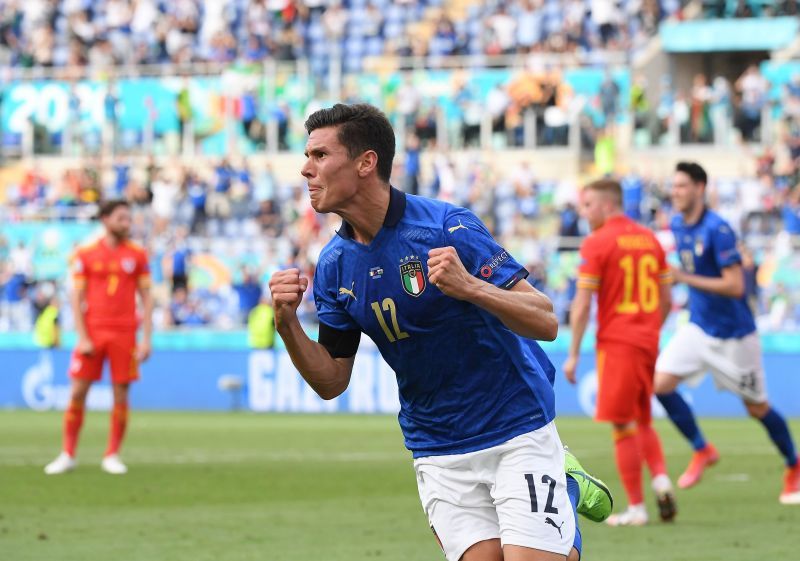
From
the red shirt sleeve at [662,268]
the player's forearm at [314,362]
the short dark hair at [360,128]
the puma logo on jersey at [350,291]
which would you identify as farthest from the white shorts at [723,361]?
the short dark hair at [360,128]

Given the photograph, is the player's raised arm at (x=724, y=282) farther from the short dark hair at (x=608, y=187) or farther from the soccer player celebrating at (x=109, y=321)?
the soccer player celebrating at (x=109, y=321)

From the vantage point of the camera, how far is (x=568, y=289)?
26.2m

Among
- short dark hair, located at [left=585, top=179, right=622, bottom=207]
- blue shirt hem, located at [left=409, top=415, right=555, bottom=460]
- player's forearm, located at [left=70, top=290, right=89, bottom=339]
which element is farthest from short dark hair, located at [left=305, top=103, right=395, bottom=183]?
player's forearm, located at [left=70, top=290, right=89, bottom=339]

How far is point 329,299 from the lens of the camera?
20.2 feet

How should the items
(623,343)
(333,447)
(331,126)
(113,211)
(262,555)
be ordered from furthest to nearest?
(333,447) < (113,211) < (623,343) < (262,555) < (331,126)

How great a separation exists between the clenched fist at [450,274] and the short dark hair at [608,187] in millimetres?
5965

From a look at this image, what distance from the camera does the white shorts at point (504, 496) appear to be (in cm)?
580

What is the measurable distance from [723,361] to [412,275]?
7.61 m

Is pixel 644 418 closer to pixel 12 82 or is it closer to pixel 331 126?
pixel 331 126

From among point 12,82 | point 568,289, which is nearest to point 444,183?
point 568,289

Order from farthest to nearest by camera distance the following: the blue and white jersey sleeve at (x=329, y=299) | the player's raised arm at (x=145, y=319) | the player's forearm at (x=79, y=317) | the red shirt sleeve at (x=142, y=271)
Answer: the red shirt sleeve at (x=142, y=271) < the player's raised arm at (x=145, y=319) < the player's forearm at (x=79, y=317) < the blue and white jersey sleeve at (x=329, y=299)

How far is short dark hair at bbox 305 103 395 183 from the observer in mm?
5879

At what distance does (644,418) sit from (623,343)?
64 centimetres

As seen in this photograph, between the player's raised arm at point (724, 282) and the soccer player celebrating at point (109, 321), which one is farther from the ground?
the player's raised arm at point (724, 282)
